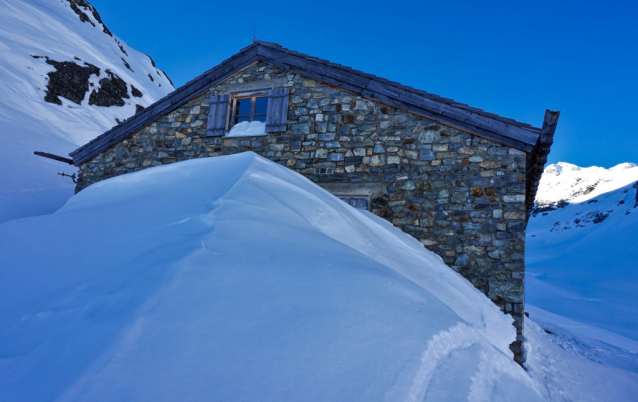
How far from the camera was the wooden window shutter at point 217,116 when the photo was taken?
6.72 m

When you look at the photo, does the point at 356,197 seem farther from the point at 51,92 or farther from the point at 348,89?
the point at 51,92

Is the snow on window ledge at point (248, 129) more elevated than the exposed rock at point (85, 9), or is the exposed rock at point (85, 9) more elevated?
the exposed rock at point (85, 9)

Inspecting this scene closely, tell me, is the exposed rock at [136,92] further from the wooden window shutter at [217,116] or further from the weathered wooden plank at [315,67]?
→ the weathered wooden plank at [315,67]

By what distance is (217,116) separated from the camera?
6.78m

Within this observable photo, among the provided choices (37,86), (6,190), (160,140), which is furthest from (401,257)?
(37,86)

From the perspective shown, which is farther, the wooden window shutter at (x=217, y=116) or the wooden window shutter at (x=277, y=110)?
the wooden window shutter at (x=217, y=116)

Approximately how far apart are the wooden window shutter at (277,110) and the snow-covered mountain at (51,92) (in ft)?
23.1

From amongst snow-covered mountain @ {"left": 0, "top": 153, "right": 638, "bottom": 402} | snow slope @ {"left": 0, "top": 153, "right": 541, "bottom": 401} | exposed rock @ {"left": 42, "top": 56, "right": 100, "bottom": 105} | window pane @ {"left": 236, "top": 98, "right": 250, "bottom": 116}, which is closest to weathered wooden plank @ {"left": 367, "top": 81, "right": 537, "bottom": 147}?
window pane @ {"left": 236, "top": 98, "right": 250, "bottom": 116}

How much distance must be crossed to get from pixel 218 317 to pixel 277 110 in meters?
5.45

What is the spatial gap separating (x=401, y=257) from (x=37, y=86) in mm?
24766

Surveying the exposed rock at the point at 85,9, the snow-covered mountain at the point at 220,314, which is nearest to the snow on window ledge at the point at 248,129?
the snow-covered mountain at the point at 220,314

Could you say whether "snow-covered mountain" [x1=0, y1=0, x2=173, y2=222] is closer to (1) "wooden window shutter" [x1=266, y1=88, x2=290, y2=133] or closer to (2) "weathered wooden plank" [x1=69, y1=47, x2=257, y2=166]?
(2) "weathered wooden plank" [x1=69, y1=47, x2=257, y2=166]

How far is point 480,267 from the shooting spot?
4.89m

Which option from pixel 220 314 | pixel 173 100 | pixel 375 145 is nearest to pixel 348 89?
pixel 375 145
